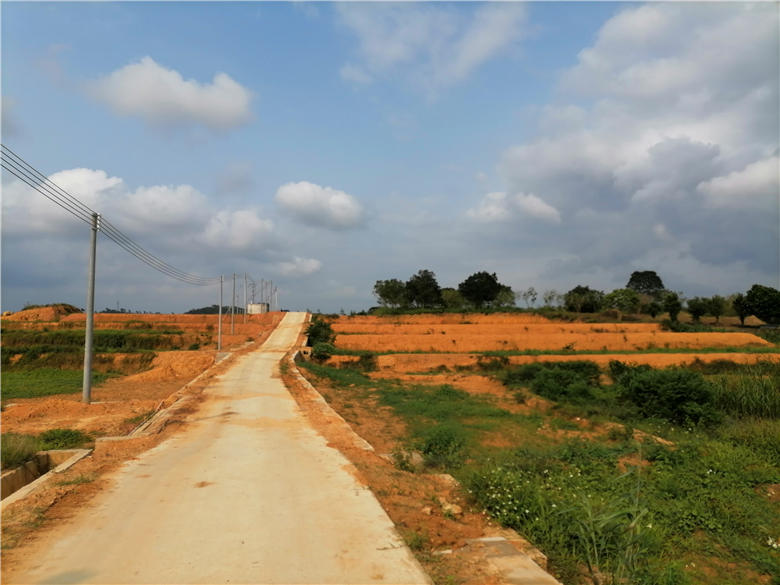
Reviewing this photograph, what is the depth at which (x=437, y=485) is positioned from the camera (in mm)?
7172

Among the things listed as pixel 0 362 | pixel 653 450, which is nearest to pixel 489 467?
pixel 653 450

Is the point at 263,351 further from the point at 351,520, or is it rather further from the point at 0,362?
the point at 351,520

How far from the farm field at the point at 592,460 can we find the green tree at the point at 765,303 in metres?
37.0

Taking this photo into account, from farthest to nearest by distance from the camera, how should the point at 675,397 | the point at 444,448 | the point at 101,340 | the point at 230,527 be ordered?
1. the point at 101,340
2. the point at 675,397
3. the point at 444,448
4. the point at 230,527

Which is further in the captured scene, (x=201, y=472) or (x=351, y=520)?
(x=201, y=472)

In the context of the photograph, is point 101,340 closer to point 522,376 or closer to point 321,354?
point 321,354

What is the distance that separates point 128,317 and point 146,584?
6182cm

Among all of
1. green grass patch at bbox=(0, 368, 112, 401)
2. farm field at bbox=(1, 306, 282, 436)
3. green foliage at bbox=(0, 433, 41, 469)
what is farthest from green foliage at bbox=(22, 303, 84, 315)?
green foliage at bbox=(0, 433, 41, 469)

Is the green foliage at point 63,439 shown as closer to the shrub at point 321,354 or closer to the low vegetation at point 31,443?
the low vegetation at point 31,443

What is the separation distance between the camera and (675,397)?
15125 millimetres

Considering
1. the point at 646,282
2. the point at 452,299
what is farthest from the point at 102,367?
the point at 646,282

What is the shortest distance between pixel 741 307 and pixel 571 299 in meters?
21.4

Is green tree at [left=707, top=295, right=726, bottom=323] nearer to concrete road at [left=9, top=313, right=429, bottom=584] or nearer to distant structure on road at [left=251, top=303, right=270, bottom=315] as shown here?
distant structure on road at [left=251, top=303, right=270, bottom=315]

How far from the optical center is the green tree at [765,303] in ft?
195
